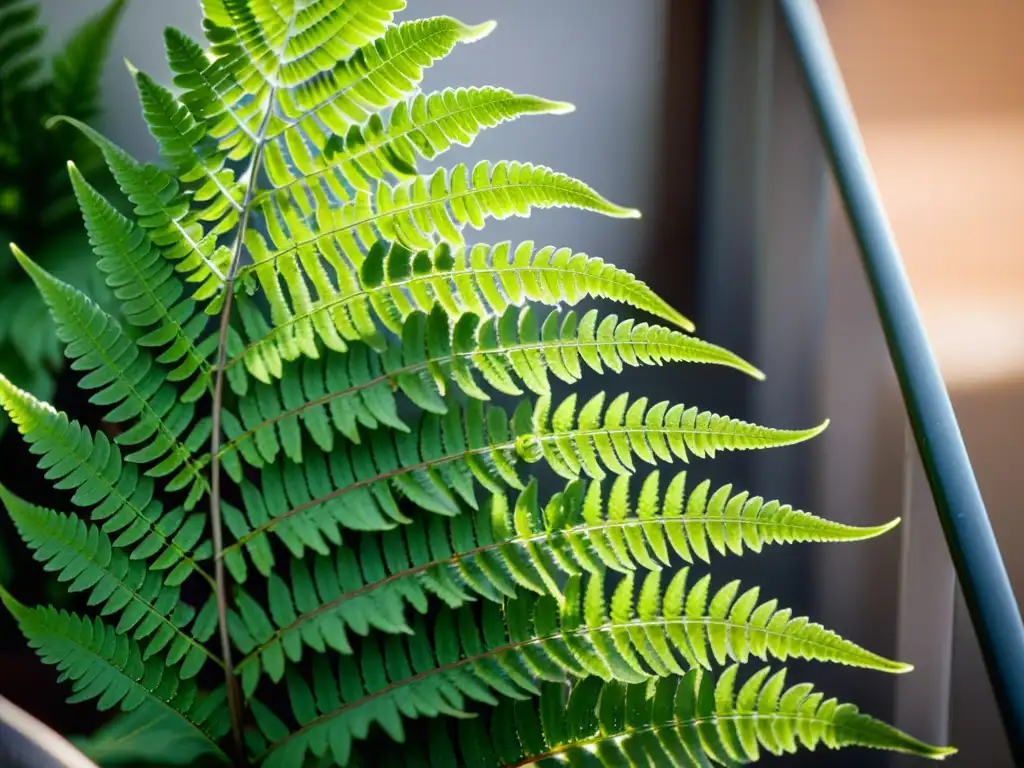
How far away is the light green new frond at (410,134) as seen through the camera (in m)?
0.56

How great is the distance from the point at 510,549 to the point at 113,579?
0.26m

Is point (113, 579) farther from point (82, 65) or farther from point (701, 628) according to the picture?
point (82, 65)

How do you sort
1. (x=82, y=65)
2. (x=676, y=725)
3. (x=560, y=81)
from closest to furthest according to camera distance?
(x=676, y=725) → (x=82, y=65) → (x=560, y=81)

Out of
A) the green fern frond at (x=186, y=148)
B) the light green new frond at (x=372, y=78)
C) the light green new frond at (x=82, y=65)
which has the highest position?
the light green new frond at (x=82, y=65)

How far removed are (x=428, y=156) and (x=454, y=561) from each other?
28 cm

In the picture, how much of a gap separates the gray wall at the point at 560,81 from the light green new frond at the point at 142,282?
1.60 ft

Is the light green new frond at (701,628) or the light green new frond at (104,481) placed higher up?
the light green new frond at (104,481)

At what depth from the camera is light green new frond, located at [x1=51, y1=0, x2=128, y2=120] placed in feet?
2.97

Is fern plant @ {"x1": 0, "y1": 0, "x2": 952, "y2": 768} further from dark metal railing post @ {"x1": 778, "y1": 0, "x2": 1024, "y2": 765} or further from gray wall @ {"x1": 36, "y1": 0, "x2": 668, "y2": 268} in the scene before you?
gray wall @ {"x1": 36, "y1": 0, "x2": 668, "y2": 268}

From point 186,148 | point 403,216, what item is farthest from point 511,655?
point 186,148

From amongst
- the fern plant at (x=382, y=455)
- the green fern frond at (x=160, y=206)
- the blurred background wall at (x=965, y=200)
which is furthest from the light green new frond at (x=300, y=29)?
the blurred background wall at (x=965, y=200)

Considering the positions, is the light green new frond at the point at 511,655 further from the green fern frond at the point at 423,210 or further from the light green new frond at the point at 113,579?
the green fern frond at the point at 423,210

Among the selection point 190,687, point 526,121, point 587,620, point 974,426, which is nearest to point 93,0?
point 526,121

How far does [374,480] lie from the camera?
58 cm
